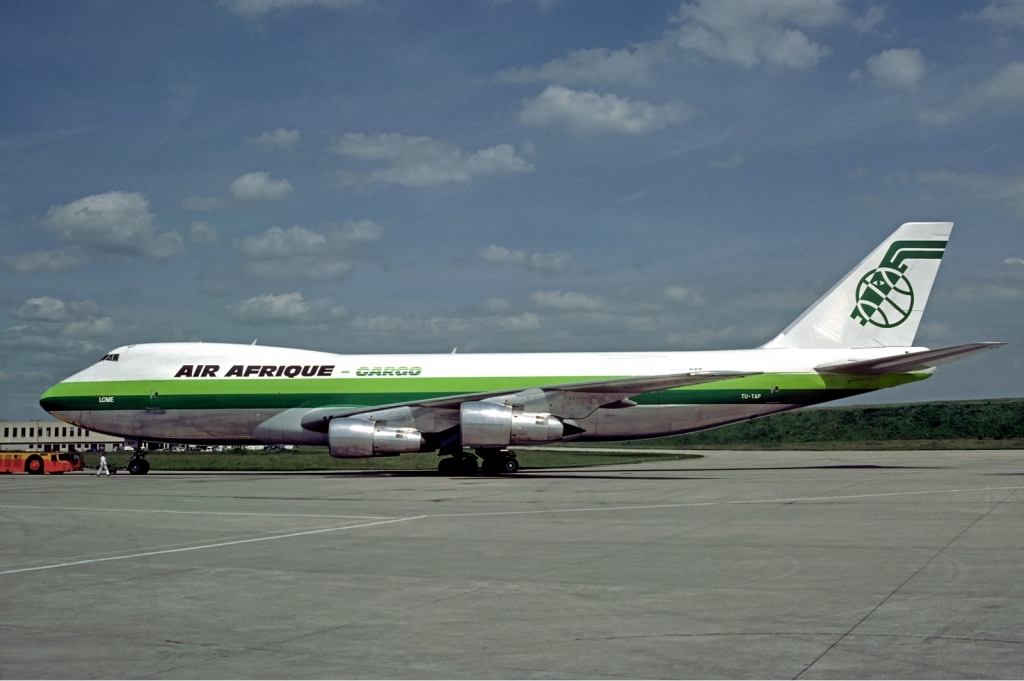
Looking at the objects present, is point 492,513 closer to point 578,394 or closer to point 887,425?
point 578,394

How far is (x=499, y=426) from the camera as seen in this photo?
2711 cm

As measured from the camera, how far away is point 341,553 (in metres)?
11.3

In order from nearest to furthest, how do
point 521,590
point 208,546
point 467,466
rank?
1. point 521,590
2. point 208,546
3. point 467,466

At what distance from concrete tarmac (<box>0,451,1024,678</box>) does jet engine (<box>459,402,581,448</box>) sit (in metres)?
9.39

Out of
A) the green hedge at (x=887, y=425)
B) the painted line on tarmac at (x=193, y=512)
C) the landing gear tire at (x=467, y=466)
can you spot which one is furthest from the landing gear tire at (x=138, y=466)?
the green hedge at (x=887, y=425)

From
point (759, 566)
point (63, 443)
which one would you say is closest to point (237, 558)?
point (759, 566)

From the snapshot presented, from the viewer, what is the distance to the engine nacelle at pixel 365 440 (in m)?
27.9

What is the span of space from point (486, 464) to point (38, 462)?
63.9 feet

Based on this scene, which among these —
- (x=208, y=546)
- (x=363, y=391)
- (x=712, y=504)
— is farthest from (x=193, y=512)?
(x=363, y=391)

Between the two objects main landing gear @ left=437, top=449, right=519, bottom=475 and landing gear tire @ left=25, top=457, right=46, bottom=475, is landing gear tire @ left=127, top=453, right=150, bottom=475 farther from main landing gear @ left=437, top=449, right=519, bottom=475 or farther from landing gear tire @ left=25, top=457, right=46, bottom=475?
main landing gear @ left=437, top=449, right=519, bottom=475

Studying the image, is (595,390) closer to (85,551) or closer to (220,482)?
(220,482)

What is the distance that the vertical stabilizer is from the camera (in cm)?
3130

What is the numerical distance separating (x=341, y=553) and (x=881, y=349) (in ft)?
81.8

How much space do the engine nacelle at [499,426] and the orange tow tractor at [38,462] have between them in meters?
19.2
